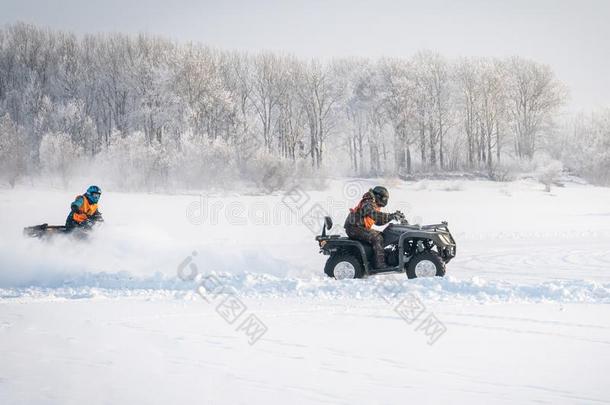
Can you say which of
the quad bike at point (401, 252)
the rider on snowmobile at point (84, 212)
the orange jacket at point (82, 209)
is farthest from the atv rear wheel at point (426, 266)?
the orange jacket at point (82, 209)

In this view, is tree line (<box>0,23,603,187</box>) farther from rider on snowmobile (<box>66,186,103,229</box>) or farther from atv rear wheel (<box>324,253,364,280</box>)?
atv rear wheel (<box>324,253,364,280</box>)

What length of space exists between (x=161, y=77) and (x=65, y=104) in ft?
35.0

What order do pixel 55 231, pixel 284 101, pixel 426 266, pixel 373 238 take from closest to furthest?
1. pixel 426 266
2. pixel 373 238
3. pixel 55 231
4. pixel 284 101

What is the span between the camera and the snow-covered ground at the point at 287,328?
482 cm

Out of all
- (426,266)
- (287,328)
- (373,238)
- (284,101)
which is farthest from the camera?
(284,101)

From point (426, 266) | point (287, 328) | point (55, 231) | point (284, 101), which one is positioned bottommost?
point (287, 328)

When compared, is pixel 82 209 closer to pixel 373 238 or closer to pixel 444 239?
pixel 373 238

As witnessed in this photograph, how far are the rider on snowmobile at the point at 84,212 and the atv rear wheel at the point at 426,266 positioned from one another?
7.28 metres

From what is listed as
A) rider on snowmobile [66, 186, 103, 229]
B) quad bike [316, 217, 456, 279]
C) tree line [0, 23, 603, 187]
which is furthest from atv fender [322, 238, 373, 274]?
tree line [0, 23, 603, 187]

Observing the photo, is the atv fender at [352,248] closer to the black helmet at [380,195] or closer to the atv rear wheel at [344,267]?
the atv rear wheel at [344,267]

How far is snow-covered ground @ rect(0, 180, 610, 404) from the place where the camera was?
4.82 metres

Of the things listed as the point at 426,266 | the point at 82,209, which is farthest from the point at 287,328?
the point at 82,209

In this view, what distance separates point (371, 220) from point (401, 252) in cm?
85

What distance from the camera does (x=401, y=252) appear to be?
9.91 metres
